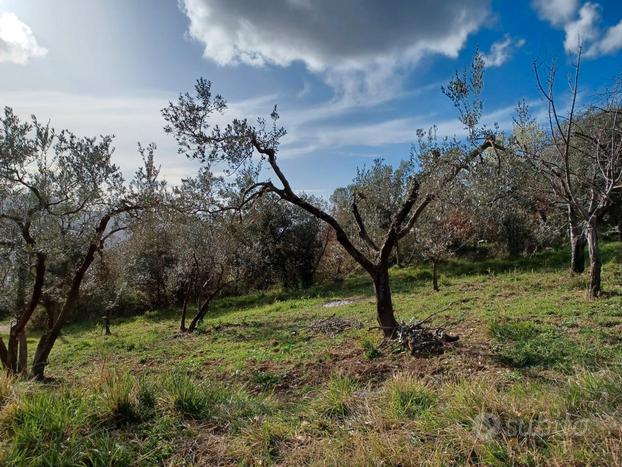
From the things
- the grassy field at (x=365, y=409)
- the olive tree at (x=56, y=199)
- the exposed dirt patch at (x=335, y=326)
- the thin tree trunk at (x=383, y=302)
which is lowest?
the exposed dirt patch at (x=335, y=326)

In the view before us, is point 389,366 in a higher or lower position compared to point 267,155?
lower

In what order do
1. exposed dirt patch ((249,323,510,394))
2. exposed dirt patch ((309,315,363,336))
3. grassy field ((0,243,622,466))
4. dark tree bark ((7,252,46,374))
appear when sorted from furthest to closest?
exposed dirt patch ((309,315,363,336)) → dark tree bark ((7,252,46,374)) → exposed dirt patch ((249,323,510,394)) → grassy field ((0,243,622,466))

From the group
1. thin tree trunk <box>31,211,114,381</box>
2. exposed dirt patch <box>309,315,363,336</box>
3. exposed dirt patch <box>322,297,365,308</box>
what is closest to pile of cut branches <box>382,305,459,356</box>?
exposed dirt patch <box>309,315,363,336</box>

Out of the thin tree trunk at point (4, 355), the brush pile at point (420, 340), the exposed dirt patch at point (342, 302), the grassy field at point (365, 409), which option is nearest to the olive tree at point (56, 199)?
the thin tree trunk at point (4, 355)

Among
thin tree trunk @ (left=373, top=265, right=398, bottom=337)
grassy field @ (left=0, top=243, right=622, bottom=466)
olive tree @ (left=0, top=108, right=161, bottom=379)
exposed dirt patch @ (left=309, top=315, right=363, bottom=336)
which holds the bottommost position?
exposed dirt patch @ (left=309, top=315, right=363, bottom=336)

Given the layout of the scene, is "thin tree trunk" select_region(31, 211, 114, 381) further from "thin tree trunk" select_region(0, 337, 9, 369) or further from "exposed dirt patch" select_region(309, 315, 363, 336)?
"exposed dirt patch" select_region(309, 315, 363, 336)

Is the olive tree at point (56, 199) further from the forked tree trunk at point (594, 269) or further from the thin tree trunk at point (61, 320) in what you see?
the forked tree trunk at point (594, 269)

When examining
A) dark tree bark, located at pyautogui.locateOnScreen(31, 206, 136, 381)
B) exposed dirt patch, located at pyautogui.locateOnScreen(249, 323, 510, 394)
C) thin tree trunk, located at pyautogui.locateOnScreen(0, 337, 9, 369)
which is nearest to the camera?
exposed dirt patch, located at pyautogui.locateOnScreen(249, 323, 510, 394)

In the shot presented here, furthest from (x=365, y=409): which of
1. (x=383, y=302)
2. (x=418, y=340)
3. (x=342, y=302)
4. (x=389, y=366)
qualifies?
(x=342, y=302)

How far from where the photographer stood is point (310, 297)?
23188mm

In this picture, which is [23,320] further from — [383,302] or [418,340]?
[418,340]

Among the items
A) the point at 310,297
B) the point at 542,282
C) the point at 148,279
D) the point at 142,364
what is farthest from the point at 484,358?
the point at 148,279

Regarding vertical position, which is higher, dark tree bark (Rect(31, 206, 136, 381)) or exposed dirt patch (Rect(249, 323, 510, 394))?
dark tree bark (Rect(31, 206, 136, 381))

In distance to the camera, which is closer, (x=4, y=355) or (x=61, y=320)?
(x=4, y=355)
